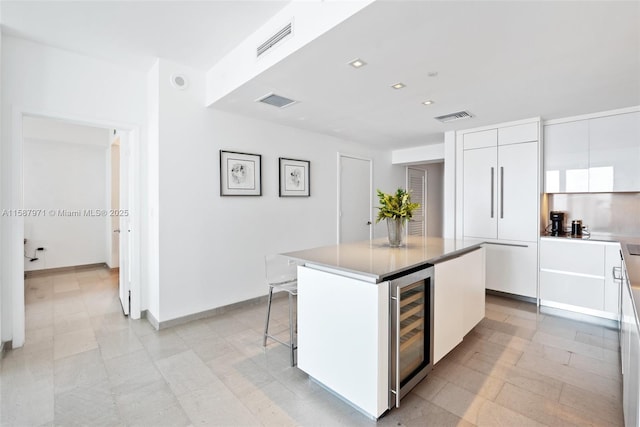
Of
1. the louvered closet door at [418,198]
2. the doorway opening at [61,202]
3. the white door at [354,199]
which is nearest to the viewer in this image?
the white door at [354,199]

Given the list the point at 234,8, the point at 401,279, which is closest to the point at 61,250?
the point at 234,8

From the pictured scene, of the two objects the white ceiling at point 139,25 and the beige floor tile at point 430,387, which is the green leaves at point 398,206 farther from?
the white ceiling at point 139,25

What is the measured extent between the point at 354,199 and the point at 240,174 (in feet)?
7.25

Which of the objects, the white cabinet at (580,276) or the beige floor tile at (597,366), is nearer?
the beige floor tile at (597,366)

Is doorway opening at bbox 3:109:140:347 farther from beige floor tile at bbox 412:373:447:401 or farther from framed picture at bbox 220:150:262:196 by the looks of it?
beige floor tile at bbox 412:373:447:401

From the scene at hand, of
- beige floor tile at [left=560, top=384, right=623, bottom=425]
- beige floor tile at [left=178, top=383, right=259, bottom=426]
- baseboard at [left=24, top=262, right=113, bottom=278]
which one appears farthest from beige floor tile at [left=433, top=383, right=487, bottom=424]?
baseboard at [left=24, top=262, right=113, bottom=278]

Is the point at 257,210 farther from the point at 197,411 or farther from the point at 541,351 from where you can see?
the point at 541,351

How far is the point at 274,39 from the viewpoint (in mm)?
2271

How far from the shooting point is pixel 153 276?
3217 mm

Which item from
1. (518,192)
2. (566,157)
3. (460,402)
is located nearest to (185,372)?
(460,402)

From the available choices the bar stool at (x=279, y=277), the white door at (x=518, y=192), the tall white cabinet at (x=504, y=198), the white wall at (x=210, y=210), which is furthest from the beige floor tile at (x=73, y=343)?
the white door at (x=518, y=192)

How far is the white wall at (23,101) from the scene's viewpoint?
8.35ft

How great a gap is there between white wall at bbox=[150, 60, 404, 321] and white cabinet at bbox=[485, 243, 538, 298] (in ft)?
8.52

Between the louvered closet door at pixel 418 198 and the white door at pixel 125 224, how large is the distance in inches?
200
